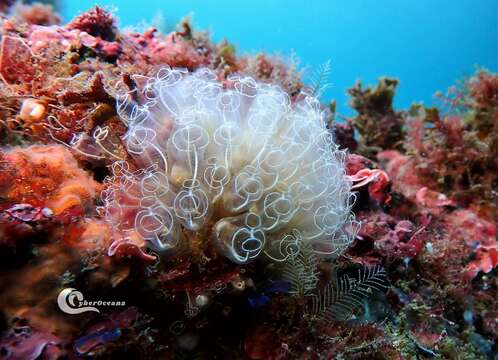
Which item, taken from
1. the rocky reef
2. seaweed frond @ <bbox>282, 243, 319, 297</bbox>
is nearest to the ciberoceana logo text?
the rocky reef

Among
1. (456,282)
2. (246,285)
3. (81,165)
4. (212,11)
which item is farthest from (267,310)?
A: (212,11)

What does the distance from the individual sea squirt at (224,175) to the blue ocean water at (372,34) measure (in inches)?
5248

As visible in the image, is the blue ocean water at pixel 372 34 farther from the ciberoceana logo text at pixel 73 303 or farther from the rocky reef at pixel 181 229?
the ciberoceana logo text at pixel 73 303

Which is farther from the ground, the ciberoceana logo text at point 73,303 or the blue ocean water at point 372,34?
the blue ocean water at point 372,34

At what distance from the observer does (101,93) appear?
3.20 metres

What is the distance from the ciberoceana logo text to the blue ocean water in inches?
5292

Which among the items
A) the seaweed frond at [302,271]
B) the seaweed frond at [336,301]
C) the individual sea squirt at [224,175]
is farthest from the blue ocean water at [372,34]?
the seaweed frond at [302,271]

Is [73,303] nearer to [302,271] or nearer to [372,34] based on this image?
[302,271]

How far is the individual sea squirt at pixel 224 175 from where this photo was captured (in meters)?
2.46

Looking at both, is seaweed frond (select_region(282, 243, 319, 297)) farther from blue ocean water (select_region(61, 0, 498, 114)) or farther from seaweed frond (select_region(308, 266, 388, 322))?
blue ocean water (select_region(61, 0, 498, 114))

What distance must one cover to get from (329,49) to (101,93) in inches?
6259

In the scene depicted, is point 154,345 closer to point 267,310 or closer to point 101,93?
point 267,310

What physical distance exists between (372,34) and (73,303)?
168498 millimetres

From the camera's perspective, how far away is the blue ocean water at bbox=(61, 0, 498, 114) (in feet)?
430
